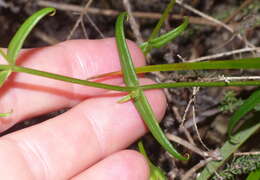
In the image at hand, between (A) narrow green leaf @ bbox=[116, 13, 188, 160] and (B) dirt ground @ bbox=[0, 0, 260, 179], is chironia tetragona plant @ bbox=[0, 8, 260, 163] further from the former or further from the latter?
(B) dirt ground @ bbox=[0, 0, 260, 179]

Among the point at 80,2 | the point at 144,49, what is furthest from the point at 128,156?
the point at 80,2

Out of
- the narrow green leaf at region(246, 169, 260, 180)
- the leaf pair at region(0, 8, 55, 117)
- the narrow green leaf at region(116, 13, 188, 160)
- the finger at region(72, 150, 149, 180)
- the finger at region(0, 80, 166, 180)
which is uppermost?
the leaf pair at region(0, 8, 55, 117)

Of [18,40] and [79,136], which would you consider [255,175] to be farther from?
[18,40]

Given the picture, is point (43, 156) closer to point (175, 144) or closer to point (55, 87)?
point (55, 87)

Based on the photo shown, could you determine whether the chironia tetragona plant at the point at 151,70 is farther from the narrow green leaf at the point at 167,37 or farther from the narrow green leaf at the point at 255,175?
the narrow green leaf at the point at 255,175

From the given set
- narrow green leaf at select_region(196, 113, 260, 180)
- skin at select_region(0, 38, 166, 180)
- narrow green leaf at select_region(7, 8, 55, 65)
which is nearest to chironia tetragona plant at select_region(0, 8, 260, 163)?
narrow green leaf at select_region(7, 8, 55, 65)
